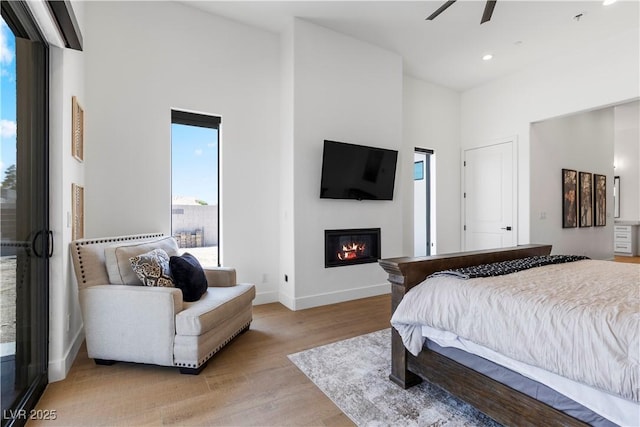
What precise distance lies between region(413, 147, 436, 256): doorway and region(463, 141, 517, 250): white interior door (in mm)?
666

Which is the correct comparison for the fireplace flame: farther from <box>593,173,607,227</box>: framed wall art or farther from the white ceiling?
<box>593,173,607,227</box>: framed wall art

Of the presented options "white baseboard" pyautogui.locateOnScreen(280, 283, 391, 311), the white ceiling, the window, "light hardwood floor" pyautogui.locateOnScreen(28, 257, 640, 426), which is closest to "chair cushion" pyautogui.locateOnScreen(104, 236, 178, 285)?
"light hardwood floor" pyautogui.locateOnScreen(28, 257, 640, 426)

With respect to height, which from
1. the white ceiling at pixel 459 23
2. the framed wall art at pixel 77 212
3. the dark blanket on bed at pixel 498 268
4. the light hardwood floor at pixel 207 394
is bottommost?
the light hardwood floor at pixel 207 394

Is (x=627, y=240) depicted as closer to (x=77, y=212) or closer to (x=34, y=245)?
(x=77, y=212)

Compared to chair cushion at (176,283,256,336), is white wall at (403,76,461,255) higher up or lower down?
higher up

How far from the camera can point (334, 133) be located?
4004 mm

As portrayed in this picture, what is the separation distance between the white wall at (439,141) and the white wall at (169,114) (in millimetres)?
2267

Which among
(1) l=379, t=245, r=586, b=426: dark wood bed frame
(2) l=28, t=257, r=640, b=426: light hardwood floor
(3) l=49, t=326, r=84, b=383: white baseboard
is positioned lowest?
(2) l=28, t=257, r=640, b=426: light hardwood floor

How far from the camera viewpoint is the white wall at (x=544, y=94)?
392cm

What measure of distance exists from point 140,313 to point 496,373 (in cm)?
218

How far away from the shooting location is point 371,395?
1977 millimetres

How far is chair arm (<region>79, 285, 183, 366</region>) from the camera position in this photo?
7.24ft

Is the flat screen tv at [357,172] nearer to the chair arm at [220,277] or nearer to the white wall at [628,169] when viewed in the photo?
the chair arm at [220,277]

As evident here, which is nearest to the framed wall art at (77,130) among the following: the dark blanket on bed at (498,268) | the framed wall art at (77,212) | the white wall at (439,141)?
the framed wall art at (77,212)
